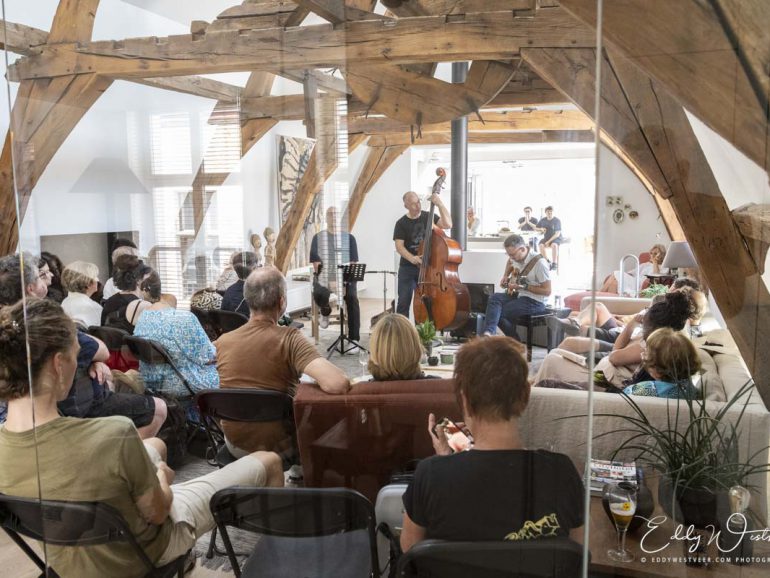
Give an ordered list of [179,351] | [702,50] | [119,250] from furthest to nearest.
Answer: [179,351] → [119,250] → [702,50]

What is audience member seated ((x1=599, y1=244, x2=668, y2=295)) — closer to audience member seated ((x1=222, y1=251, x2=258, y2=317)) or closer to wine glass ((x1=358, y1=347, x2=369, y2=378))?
wine glass ((x1=358, y1=347, x2=369, y2=378))

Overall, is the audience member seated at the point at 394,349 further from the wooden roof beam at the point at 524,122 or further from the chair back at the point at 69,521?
the chair back at the point at 69,521

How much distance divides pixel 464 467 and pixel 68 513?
4.09ft

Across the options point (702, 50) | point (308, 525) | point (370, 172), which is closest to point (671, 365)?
point (702, 50)

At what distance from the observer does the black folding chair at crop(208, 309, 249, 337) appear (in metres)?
2.14

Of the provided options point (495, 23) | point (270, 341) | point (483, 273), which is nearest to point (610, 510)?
point (483, 273)

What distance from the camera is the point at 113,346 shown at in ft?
7.05

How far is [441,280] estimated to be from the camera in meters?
1.66

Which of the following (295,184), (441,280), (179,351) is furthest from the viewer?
(179,351)

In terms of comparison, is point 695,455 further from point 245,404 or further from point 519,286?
point 245,404

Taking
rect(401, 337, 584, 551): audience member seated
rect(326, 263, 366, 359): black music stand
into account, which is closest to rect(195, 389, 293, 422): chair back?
rect(326, 263, 366, 359): black music stand

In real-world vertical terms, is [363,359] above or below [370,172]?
below

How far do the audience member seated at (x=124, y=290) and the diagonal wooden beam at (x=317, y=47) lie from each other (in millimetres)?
626

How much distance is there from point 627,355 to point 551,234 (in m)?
0.34
